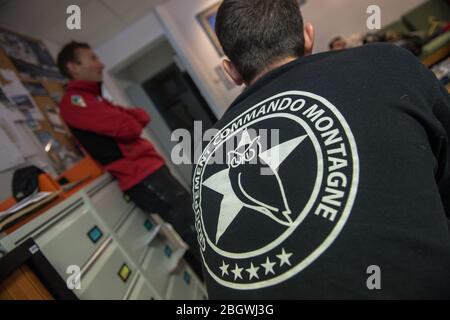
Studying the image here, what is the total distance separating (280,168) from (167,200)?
119 cm

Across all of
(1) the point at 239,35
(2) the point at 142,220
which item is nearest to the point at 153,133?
(2) the point at 142,220

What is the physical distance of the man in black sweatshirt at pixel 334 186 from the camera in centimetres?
35

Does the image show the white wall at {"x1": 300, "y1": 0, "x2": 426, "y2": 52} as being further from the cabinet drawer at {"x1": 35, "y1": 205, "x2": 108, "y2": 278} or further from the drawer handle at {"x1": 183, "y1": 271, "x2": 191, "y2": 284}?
the cabinet drawer at {"x1": 35, "y1": 205, "x2": 108, "y2": 278}

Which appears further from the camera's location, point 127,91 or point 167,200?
point 127,91

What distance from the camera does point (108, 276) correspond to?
1122 millimetres

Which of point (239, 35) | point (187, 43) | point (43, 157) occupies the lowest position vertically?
point (239, 35)

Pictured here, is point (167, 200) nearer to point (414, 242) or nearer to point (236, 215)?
point (236, 215)

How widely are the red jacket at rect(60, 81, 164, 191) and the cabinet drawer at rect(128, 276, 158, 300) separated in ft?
1.75

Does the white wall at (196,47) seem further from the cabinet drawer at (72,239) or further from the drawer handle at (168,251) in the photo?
the cabinet drawer at (72,239)

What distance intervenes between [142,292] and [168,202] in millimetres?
487

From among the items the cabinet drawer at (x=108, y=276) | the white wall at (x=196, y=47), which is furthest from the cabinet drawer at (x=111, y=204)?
the white wall at (x=196, y=47)

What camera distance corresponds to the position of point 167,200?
152 cm

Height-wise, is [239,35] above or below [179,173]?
above

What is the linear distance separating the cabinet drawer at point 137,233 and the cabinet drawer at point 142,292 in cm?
12
